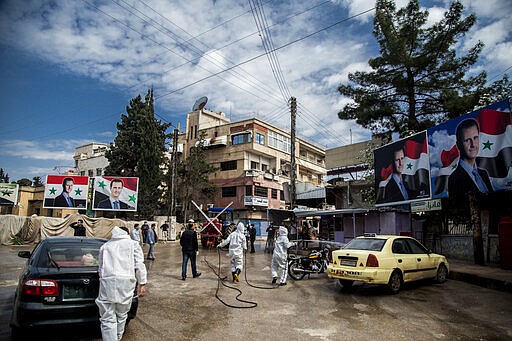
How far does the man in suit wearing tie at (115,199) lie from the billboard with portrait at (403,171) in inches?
818

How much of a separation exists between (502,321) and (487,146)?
7.90m

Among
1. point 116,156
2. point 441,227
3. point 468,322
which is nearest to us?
point 468,322

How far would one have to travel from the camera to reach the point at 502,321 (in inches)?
257

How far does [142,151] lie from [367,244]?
32.4 meters

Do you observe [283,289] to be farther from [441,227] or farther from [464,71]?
[464,71]

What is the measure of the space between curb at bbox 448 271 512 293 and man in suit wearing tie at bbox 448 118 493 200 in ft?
10.5

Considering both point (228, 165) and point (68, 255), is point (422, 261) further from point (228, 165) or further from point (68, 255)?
point (228, 165)

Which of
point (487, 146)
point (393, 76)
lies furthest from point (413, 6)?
point (487, 146)

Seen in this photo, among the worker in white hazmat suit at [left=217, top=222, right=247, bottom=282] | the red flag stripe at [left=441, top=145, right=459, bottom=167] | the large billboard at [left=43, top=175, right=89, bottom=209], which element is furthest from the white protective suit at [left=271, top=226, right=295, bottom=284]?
the large billboard at [left=43, top=175, right=89, bottom=209]

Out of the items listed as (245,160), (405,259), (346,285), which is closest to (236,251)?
(346,285)

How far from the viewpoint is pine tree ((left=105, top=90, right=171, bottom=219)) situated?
3747cm

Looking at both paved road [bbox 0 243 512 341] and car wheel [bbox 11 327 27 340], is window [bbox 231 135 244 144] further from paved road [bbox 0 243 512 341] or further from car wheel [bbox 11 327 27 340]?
car wheel [bbox 11 327 27 340]

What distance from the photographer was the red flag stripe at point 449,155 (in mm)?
13961

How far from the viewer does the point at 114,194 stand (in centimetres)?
2983
